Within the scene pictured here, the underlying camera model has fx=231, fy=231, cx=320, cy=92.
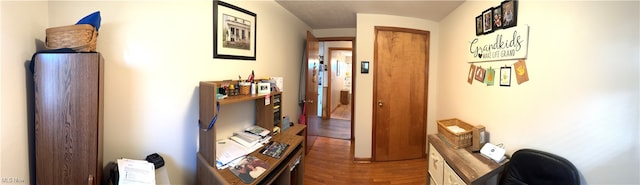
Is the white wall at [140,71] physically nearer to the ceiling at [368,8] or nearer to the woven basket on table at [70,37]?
the woven basket on table at [70,37]

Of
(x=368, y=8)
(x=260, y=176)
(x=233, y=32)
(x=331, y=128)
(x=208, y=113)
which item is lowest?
(x=331, y=128)

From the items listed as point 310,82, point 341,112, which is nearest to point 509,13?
point 310,82

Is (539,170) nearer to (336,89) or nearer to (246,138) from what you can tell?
(246,138)

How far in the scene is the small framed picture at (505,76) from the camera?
1.63 m

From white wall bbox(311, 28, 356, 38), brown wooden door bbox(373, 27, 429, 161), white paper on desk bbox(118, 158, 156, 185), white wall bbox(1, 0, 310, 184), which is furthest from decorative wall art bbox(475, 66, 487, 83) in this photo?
white paper on desk bbox(118, 158, 156, 185)

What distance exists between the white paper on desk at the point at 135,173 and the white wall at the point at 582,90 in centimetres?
226

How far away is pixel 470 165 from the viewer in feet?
5.05

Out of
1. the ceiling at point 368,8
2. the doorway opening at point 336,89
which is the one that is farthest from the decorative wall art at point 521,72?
the doorway opening at point 336,89

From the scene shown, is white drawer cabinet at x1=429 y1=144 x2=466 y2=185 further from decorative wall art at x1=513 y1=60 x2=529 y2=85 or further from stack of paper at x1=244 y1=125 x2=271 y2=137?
stack of paper at x1=244 y1=125 x2=271 y2=137

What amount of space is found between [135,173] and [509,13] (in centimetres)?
254

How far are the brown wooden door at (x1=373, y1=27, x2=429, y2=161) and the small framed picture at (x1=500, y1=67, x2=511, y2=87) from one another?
1382 mm

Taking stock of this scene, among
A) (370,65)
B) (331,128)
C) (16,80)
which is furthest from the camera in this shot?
(331,128)

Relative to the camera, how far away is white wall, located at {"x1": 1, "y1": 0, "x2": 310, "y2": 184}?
1032 millimetres

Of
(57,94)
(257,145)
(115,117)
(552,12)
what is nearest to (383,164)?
(257,145)
